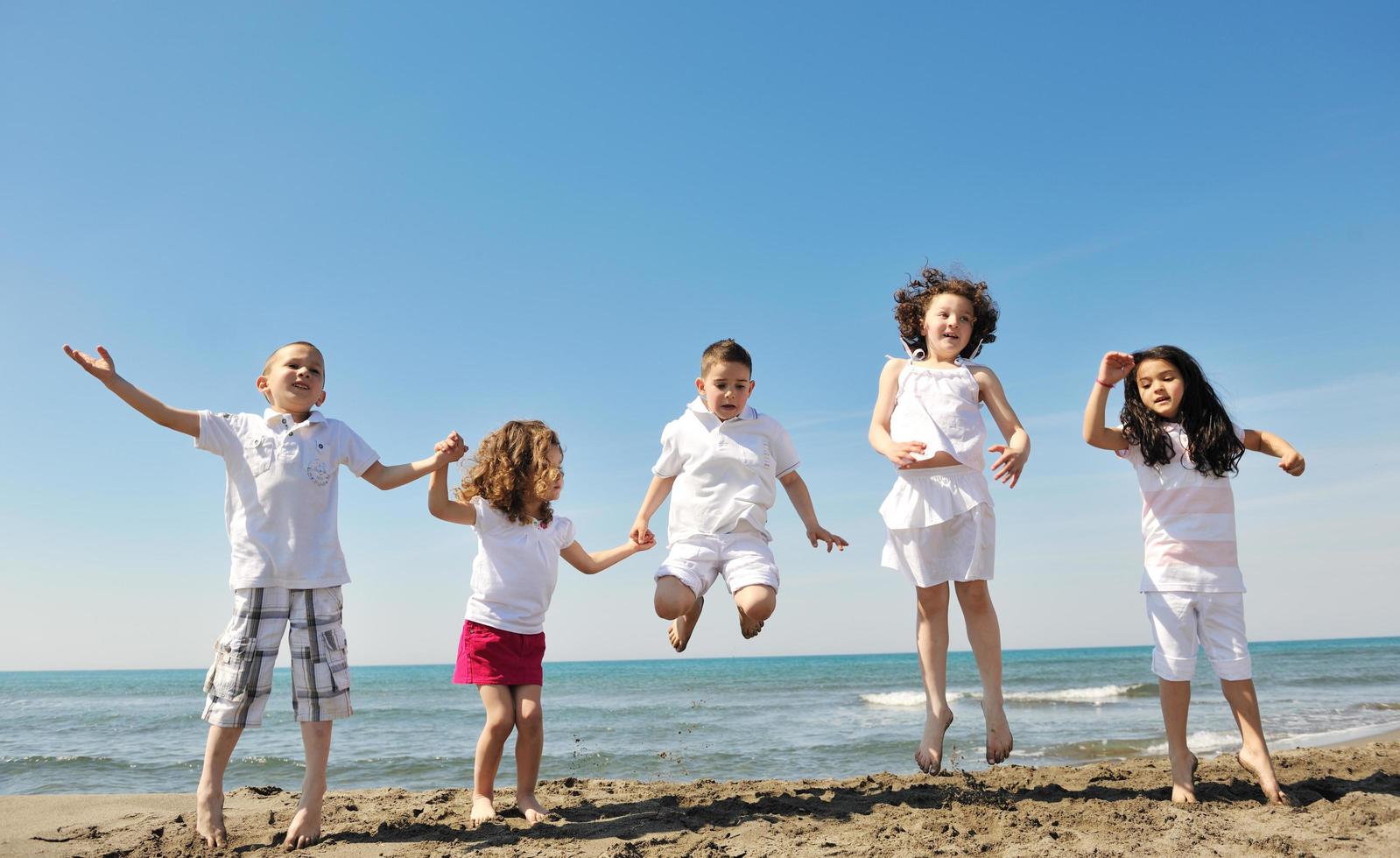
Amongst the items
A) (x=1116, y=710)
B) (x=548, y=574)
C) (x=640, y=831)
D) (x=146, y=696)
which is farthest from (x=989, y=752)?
(x=146, y=696)

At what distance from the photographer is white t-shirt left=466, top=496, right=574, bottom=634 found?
4168 mm

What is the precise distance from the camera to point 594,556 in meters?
4.67

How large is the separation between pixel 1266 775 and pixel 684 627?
2.86m

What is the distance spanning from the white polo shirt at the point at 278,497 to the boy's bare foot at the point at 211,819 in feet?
3.15

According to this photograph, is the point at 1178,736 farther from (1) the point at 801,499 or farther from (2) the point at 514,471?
(2) the point at 514,471

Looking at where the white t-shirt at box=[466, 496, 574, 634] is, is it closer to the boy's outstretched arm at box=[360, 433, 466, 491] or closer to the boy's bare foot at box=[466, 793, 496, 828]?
the boy's outstretched arm at box=[360, 433, 466, 491]

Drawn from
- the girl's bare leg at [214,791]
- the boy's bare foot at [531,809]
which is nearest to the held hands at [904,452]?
the boy's bare foot at [531,809]

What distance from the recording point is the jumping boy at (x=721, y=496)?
4.42 meters

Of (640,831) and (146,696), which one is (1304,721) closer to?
(640,831)

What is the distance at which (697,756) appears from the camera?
947 centimetres

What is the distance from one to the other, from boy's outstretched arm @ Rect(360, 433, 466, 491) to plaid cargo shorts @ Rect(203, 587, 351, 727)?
0.56m

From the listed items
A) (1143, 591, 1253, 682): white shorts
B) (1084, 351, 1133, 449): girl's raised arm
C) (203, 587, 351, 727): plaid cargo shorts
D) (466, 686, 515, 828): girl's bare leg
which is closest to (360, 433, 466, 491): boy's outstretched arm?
(203, 587, 351, 727): plaid cargo shorts

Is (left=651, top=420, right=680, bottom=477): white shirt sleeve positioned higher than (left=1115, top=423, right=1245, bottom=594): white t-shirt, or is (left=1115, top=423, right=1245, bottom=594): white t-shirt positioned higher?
(left=651, top=420, right=680, bottom=477): white shirt sleeve

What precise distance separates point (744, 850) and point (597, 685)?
27485mm
